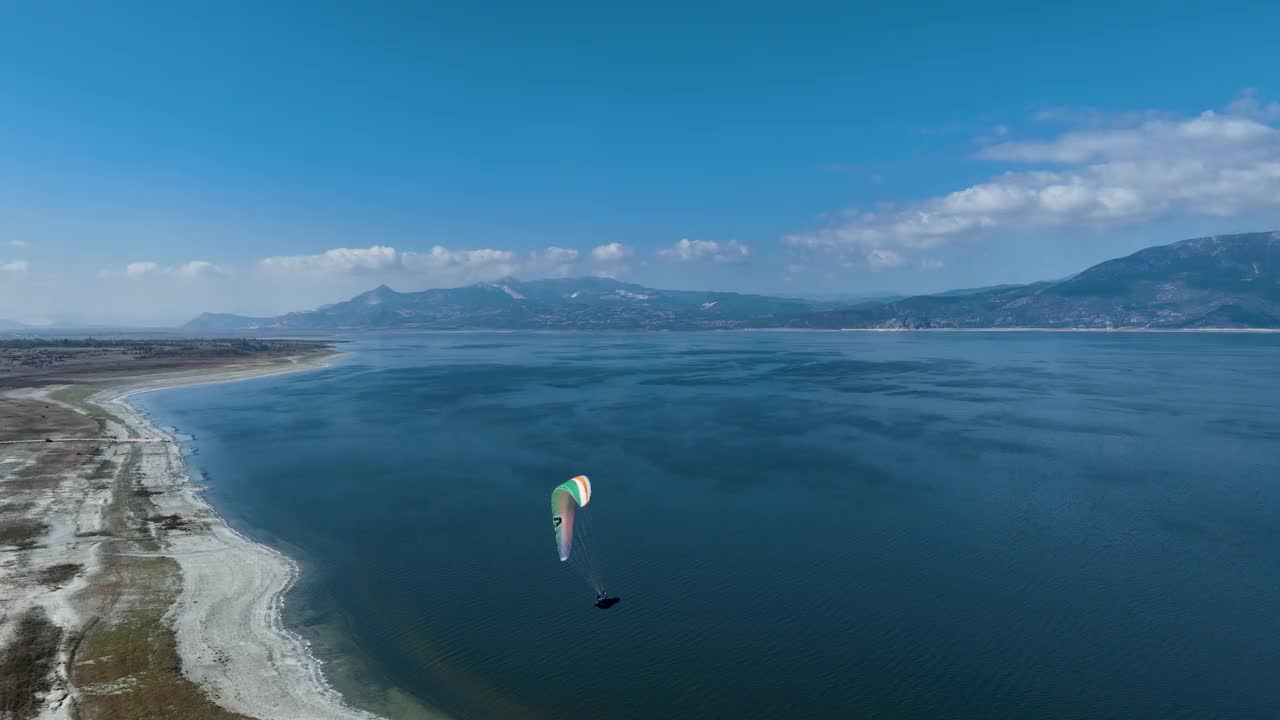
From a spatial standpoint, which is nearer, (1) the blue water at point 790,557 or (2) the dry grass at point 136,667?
(2) the dry grass at point 136,667

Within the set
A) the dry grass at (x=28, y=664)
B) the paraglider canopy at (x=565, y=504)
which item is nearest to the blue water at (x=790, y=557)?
the paraglider canopy at (x=565, y=504)

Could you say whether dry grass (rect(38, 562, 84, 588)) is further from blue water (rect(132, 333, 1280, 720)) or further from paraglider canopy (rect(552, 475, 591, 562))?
paraglider canopy (rect(552, 475, 591, 562))

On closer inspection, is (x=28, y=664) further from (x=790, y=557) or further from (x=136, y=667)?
(x=790, y=557)

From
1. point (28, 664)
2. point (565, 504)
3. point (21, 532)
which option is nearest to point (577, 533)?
point (565, 504)

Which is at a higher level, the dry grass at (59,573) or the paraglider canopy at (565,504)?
the paraglider canopy at (565,504)

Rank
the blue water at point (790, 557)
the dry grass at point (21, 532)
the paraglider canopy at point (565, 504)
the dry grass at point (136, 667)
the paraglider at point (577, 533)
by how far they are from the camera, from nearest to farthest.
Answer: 1. the dry grass at point (136, 667)
2. the blue water at point (790, 557)
3. the paraglider canopy at point (565, 504)
4. the paraglider at point (577, 533)
5. the dry grass at point (21, 532)

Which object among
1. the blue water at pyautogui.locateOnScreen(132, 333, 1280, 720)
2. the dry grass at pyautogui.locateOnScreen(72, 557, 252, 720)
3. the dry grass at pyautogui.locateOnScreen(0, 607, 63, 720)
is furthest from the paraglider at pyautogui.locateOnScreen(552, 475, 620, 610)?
the dry grass at pyautogui.locateOnScreen(0, 607, 63, 720)

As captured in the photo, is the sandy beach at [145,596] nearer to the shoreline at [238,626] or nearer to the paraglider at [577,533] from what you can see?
the shoreline at [238,626]

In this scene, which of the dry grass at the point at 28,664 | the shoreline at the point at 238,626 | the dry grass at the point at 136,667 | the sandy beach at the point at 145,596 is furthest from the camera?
the shoreline at the point at 238,626
